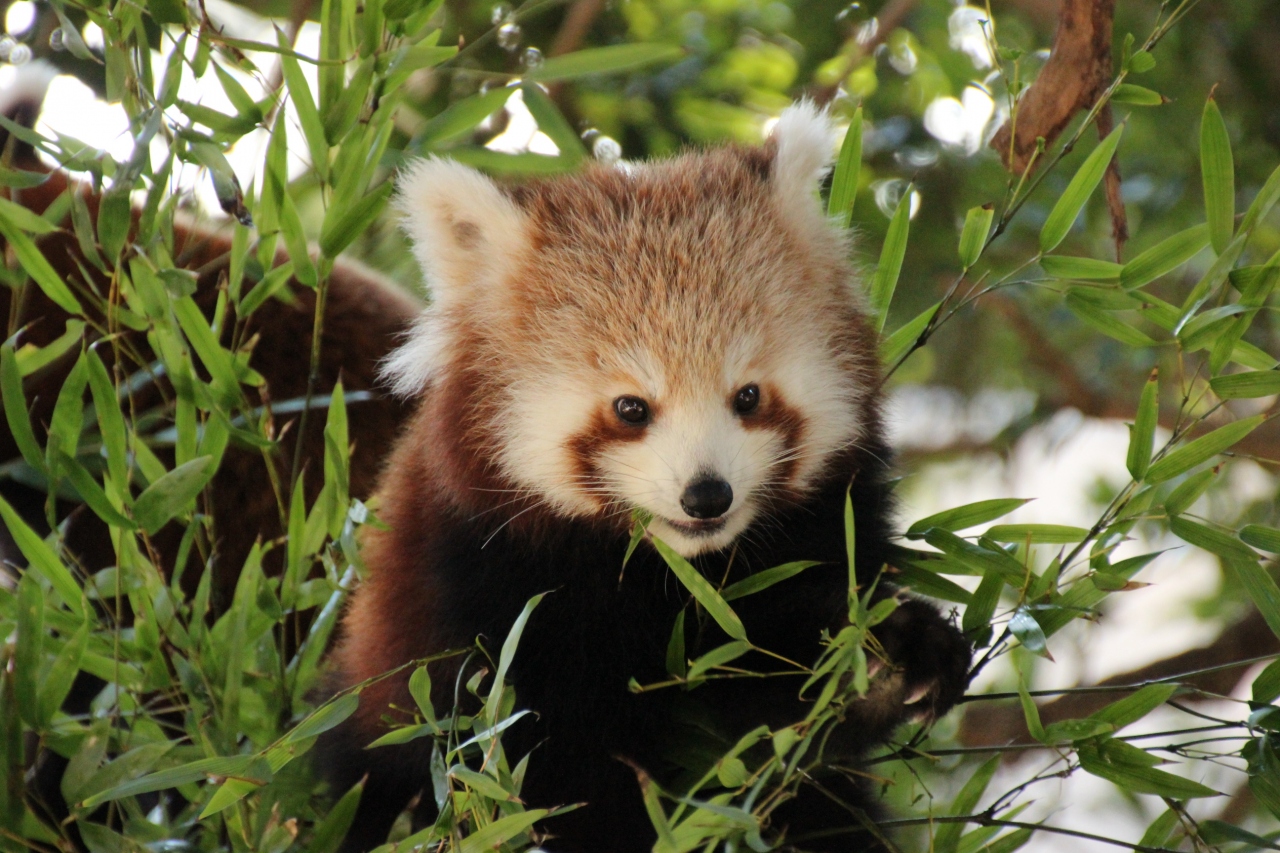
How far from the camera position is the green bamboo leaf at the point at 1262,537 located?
1638mm

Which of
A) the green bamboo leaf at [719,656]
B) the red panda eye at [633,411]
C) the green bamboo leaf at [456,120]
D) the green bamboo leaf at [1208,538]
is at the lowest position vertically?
the green bamboo leaf at [719,656]

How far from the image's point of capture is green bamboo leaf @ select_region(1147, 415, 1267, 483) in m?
1.62

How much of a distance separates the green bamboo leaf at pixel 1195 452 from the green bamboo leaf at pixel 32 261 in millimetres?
1634

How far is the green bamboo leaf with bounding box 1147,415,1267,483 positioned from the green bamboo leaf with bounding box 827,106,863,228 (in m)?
0.75

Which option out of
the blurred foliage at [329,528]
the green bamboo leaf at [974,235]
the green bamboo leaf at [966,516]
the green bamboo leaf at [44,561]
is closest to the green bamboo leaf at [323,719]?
the blurred foliage at [329,528]

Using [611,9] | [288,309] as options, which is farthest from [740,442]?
[611,9]

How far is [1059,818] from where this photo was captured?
317cm

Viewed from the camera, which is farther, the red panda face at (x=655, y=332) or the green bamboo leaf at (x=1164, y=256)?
the red panda face at (x=655, y=332)

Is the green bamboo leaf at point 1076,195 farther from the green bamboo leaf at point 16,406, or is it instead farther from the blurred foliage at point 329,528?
the green bamboo leaf at point 16,406

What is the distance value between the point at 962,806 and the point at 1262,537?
2.04 feet

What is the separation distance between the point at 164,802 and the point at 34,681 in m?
0.33

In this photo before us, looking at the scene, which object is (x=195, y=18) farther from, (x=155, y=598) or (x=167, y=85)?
(x=155, y=598)

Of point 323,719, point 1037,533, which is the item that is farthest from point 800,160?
point 323,719

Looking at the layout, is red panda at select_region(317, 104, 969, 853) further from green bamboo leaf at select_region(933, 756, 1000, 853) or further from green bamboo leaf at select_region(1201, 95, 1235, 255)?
green bamboo leaf at select_region(1201, 95, 1235, 255)
